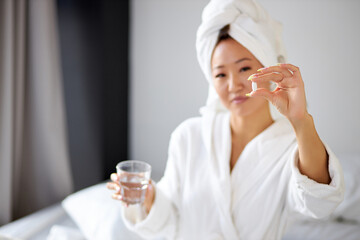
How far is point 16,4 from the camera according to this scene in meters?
1.48

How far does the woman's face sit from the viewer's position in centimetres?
92

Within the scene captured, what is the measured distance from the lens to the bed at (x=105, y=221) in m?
1.31

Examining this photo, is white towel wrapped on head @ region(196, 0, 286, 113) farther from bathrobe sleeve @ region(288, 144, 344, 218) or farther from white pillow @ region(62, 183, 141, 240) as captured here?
white pillow @ region(62, 183, 141, 240)

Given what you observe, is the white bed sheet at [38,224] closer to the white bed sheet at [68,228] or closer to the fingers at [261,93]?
the white bed sheet at [68,228]

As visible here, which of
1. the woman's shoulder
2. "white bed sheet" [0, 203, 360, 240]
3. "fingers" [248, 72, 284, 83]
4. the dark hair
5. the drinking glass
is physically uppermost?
the dark hair

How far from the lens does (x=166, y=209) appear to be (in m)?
1.02

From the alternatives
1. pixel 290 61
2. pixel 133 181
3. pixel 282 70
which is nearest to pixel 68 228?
pixel 133 181

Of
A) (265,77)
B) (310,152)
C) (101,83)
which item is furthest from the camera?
(101,83)

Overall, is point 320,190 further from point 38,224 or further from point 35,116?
point 35,116

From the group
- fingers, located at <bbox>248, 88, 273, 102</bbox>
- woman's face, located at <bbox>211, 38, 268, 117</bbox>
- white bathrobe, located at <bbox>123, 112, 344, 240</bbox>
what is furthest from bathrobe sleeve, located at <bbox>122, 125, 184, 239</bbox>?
fingers, located at <bbox>248, 88, 273, 102</bbox>

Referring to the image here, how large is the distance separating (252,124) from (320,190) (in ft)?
1.18

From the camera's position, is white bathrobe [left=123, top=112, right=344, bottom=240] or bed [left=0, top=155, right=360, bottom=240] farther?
bed [left=0, top=155, right=360, bottom=240]

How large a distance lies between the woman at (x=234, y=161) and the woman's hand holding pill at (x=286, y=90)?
0.16 meters

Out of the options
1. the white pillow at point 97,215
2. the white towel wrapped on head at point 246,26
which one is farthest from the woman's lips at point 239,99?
the white pillow at point 97,215
